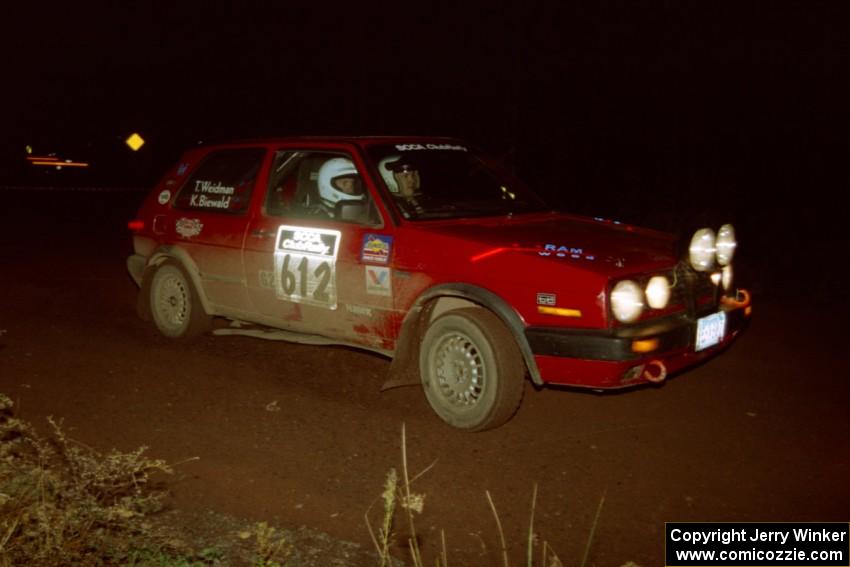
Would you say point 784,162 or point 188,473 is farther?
point 784,162

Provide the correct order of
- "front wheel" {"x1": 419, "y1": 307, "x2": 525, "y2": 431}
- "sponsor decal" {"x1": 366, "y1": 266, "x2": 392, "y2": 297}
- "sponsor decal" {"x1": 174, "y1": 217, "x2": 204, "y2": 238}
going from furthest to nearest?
"sponsor decal" {"x1": 174, "y1": 217, "x2": 204, "y2": 238}
"sponsor decal" {"x1": 366, "y1": 266, "x2": 392, "y2": 297}
"front wheel" {"x1": 419, "y1": 307, "x2": 525, "y2": 431}

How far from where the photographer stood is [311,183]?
5988 millimetres

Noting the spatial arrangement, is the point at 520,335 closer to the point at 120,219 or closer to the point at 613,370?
the point at 613,370

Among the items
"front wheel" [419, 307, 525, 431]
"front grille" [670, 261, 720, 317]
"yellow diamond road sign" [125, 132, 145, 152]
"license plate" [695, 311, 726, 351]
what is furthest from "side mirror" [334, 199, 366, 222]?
"yellow diamond road sign" [125, 132, 145, 152]

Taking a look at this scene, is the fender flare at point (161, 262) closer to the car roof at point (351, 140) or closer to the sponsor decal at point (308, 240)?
the car roof at point (351, 140)

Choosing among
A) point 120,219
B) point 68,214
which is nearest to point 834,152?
point 120,219

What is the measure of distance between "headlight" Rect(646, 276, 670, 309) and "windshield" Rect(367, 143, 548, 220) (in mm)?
1308

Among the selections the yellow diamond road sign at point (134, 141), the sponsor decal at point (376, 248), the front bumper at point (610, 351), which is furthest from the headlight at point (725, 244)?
the yellow diamond road sign at point (134, 141)

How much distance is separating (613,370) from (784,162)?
1605 cm

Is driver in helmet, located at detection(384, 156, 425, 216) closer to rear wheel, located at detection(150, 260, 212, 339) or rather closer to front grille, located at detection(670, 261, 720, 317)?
front grille, located at detection(670, 261, 720, 317)

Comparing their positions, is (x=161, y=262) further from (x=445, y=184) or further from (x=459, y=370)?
(x=459, y=370)

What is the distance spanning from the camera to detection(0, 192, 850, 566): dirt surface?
3.88m

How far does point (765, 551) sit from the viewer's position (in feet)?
11.5

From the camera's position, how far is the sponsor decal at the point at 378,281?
520 centimetres
